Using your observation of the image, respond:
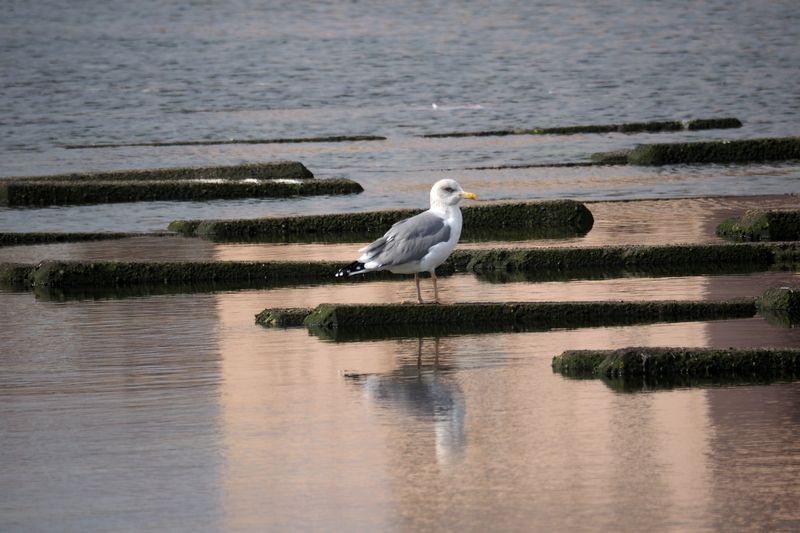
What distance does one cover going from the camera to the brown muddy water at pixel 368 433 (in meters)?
7.96

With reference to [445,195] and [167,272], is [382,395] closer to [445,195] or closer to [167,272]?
[445,195]

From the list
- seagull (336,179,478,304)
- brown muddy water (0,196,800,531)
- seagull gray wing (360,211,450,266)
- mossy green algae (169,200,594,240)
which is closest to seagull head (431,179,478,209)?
seagull (336,179,478,304)

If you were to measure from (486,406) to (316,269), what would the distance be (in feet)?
19.1

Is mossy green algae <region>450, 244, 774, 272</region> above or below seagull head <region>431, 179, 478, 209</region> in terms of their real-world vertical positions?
below

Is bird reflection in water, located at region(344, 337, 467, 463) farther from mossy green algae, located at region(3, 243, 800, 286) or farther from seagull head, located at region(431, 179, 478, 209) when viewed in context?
mossy green algae, located at region(3, 243, 800, 286)

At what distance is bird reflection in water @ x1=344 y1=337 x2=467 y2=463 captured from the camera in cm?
927

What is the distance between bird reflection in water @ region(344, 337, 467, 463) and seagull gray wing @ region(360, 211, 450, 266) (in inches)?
65.8

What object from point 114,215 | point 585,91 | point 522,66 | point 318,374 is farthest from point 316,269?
point 522,66

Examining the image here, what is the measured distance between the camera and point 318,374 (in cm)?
1110

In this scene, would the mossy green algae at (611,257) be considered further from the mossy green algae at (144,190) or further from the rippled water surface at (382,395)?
the mossy green algae at (144,190)

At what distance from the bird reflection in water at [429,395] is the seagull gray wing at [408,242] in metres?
1.67

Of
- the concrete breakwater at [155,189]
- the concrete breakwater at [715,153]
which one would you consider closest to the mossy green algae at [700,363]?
the concrete breakwater at [155,189]

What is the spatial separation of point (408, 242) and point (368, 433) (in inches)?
167

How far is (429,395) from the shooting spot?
10391mm
